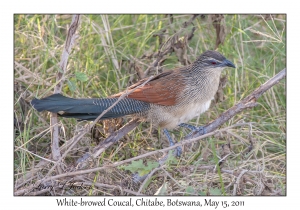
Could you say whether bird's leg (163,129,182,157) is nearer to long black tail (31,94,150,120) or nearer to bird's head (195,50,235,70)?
long black tail (31,94,150,120)

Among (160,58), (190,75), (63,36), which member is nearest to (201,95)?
(190,75)

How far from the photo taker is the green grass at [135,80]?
11.1ft

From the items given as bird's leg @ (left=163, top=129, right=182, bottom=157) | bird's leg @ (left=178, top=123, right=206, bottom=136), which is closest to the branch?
bird's leg @ (left=178, top=123, right=206, bottom=136)

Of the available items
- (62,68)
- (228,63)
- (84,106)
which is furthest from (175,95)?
(62,68)

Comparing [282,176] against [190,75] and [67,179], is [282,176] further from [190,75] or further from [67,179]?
[67,179]

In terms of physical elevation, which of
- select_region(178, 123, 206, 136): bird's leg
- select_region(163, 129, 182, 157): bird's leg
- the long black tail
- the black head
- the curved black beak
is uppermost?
the black head

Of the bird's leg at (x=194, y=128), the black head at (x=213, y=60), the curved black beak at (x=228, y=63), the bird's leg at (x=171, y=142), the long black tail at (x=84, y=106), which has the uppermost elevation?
Answer: the black head at (x=213, y=60)

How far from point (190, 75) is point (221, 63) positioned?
282 mm

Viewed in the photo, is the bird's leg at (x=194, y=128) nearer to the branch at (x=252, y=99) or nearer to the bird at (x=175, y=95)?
the bird at (x=175, y=95)

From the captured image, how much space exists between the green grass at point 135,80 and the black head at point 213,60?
0.36m

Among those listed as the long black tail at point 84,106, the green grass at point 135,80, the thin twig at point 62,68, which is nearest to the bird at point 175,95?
the long black tail at point 84,106

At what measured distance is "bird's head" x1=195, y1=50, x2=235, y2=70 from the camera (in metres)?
3.64

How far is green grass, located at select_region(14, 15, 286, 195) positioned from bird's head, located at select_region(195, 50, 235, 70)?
0.36 m
